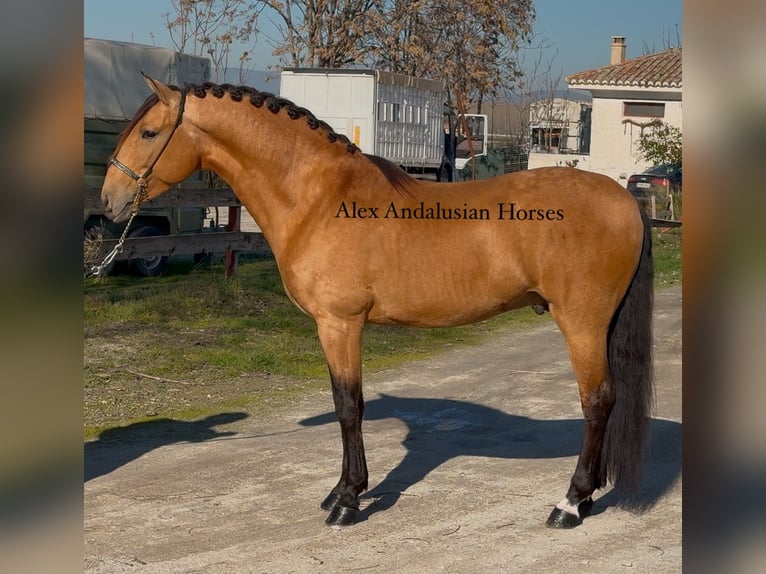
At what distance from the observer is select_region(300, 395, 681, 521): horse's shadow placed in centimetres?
438

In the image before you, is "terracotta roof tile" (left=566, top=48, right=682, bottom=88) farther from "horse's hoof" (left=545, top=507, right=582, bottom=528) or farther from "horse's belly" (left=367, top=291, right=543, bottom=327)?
"horse's hoof" (left=545, top=507, right=582, bottom=528)

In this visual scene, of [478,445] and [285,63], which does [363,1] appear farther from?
[478,445]

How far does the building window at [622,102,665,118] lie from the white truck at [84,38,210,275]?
16.6m

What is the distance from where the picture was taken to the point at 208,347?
7.89 metres

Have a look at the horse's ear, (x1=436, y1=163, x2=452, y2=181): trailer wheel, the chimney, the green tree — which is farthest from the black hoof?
the chimney

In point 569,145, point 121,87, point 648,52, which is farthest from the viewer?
point 569,145

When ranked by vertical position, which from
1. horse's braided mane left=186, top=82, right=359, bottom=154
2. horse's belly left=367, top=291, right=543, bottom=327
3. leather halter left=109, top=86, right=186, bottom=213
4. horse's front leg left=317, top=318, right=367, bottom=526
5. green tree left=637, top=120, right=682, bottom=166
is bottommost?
horse's front leg left=317, top=318, right=367, bottom=526

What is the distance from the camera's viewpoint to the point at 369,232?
3.93 m

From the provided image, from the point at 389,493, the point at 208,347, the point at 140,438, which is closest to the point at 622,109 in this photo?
the point at 208,347

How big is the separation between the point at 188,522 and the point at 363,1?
57.3 ft

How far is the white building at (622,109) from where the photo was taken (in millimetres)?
25688

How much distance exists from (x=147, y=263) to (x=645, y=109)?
18500 millimetres
